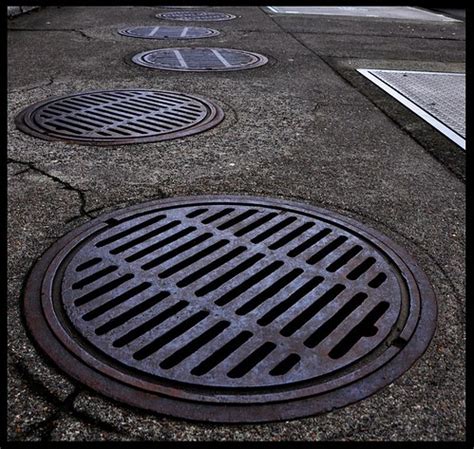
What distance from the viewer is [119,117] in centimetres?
321

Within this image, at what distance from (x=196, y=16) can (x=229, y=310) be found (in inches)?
280

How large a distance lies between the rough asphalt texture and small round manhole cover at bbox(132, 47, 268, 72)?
17 centimetres

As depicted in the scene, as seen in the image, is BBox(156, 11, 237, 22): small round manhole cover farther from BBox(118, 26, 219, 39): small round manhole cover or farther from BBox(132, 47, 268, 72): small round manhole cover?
BBox(132, 47, 268, 72): small round manhole cover

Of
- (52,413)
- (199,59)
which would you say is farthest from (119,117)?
(52,413)

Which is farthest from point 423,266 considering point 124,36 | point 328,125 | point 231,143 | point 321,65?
point 124,36

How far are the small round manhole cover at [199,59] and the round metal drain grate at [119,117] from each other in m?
0.91

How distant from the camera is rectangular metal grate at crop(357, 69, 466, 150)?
11.1 feet

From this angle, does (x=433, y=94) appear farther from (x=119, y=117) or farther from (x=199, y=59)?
(x=119, y=117)

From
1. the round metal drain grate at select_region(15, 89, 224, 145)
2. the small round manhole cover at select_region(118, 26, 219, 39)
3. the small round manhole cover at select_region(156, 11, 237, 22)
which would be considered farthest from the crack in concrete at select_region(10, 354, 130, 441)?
the small round manhole cover at select_region(156, 11, 237, 22)
